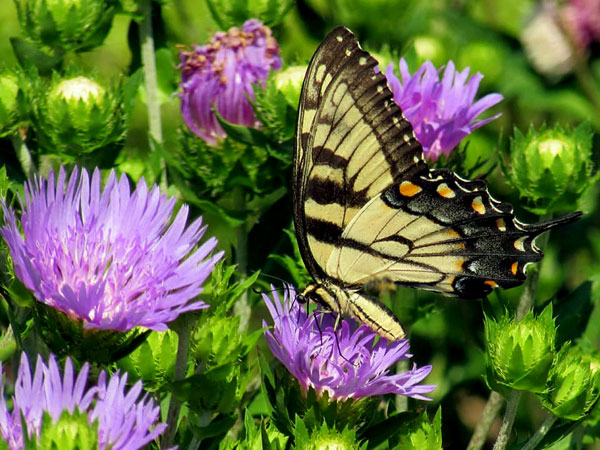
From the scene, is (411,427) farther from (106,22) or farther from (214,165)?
(106,22)

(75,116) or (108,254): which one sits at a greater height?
(75,116)

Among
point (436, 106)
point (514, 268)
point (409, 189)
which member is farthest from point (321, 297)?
point (436, 106)

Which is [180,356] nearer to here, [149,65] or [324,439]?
Answer: [324,439]

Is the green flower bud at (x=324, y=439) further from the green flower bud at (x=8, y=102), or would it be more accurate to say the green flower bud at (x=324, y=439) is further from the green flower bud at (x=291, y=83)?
the green flower bud at (x=8, y=102)

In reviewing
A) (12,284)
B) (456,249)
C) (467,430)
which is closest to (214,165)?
(456,249)

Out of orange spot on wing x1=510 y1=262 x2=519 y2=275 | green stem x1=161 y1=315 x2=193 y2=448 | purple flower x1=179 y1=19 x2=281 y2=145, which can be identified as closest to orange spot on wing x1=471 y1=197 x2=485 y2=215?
orange spot on wing x1=510 y1=262 x2=519 y2=275

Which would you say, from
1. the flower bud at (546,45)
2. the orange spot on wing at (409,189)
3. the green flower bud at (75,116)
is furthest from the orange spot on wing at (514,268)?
the flower bud at (546,45)
